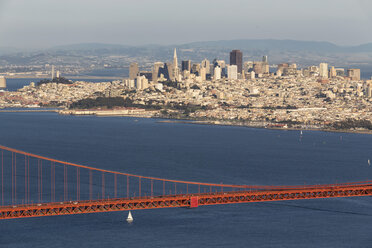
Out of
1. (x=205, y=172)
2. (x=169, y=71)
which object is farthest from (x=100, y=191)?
(x=169, y=71)

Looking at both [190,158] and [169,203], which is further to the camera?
[190,158]

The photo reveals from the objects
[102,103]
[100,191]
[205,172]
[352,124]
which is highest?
[100,191]

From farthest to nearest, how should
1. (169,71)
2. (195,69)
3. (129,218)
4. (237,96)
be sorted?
(195,69) → (169,71) → (237,96) → (129,218)

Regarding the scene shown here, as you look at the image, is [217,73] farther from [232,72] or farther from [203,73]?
[232,72]

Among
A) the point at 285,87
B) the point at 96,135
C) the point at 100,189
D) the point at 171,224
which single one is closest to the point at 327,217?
the point at 171,224

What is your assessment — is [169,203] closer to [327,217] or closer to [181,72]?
[327,217]

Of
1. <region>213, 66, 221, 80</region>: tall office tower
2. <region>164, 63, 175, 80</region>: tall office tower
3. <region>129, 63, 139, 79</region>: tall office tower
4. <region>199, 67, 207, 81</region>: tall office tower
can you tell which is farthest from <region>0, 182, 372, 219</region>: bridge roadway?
<region>129, 63, 139, 79</region>: tall office tower
